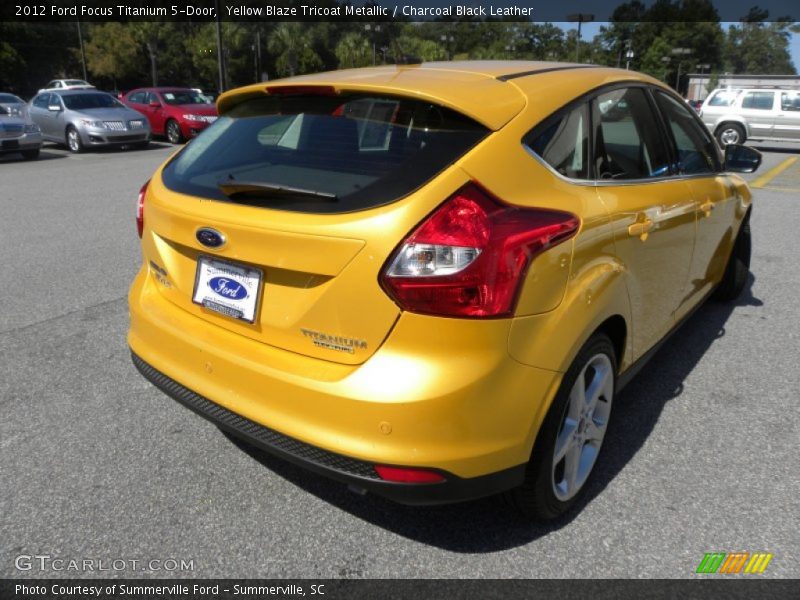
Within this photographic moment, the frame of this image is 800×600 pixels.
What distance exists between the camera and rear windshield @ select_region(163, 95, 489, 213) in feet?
6.72

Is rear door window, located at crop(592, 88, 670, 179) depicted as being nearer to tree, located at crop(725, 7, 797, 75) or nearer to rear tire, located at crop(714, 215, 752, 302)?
rear tire, located at crop(714, 215, 752, 302)

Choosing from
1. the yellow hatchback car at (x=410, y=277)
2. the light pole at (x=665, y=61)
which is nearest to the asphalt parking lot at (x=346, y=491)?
the yellow hatchback car at (x=410, y=277)

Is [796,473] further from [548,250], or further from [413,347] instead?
[413,347]

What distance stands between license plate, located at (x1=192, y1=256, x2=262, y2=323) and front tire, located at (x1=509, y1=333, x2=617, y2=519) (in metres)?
1.07

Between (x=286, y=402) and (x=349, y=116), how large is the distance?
1.02 m

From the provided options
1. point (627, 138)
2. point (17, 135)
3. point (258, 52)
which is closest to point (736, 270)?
point (627, 138)

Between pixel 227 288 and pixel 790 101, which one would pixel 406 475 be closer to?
pixel 227 288

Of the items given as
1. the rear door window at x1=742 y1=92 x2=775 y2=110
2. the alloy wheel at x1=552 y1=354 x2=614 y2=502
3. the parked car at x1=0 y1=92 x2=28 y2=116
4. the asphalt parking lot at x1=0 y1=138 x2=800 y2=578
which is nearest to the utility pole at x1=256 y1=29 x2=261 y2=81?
the parked car at x1=0 y1=92 x2=28 y2=116

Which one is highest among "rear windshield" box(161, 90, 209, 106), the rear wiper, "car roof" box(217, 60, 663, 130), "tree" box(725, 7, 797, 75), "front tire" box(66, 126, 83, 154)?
"tree" box(725, 7, 797, 75)

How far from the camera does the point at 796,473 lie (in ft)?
9.16

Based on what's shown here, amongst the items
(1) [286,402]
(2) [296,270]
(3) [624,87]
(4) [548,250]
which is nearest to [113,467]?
(1) [286,402]

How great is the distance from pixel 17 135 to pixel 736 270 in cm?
1502

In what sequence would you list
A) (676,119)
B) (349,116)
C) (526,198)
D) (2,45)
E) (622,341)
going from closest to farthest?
(526,198), (349,116), (622,341), (676,119), (2,45)

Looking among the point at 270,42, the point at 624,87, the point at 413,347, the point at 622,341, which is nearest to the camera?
the point at 413,347
